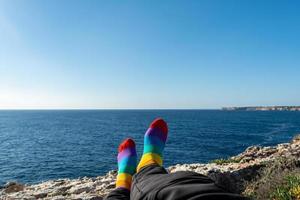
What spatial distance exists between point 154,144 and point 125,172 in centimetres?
69

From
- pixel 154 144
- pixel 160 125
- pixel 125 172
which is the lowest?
pixel 125 172

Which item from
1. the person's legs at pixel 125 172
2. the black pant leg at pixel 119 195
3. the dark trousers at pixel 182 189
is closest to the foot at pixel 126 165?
the person's legs at pixel 125 172

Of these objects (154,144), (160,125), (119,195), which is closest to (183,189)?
(119,195)

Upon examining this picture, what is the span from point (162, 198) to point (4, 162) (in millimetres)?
30959

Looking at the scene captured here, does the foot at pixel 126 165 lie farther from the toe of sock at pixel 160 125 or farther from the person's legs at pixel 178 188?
the person's legs at pixel 178 188

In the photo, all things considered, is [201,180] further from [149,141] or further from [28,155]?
[28,155]

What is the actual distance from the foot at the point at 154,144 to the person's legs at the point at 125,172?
0.33m

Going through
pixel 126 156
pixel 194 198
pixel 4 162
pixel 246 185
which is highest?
pixel 194 198

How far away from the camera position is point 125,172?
14.3 feet

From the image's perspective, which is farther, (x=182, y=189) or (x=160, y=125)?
(x=160, y=125)

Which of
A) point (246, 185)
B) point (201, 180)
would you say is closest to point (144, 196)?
point (201, 180)

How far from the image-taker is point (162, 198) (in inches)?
73.8

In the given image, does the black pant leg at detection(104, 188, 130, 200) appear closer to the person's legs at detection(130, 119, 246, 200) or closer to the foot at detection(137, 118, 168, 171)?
the foot at detection(137, 118, 168, 171)

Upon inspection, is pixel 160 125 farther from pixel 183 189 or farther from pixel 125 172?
pixel 183 189
